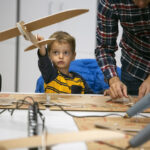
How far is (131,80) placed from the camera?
1.53m

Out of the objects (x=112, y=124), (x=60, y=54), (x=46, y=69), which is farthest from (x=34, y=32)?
(x=112, y=124)

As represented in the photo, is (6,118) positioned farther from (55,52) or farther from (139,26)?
(55,52)

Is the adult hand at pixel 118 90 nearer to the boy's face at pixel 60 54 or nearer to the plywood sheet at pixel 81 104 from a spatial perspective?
the plywood sheet at pixel 81 104

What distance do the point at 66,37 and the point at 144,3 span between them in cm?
87

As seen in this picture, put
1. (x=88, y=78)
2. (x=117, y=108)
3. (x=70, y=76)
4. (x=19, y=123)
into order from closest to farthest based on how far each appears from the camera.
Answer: (x=19, y=123), (x=117, y=108), (x=70, y=76), (x=88, y=78)

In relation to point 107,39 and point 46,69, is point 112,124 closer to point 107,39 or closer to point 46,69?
point 107,39

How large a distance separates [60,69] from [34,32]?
143cm

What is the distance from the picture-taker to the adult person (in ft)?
4.31

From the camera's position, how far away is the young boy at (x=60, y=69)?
168 cm

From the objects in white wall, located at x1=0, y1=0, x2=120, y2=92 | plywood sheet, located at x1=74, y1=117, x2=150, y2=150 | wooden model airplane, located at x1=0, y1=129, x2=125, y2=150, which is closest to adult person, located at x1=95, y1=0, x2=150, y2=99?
plywood sheet, located at x1=74, y1=117, x2=150, y2=150

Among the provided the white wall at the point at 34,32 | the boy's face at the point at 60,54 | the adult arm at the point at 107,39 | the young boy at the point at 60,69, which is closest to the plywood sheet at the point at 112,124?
the adult arm at the point at 107,39

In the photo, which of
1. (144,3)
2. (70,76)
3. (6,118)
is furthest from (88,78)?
(6,118)

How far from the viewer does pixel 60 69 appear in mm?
1909

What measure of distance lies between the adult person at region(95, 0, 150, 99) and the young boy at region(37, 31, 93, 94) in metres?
0.34
